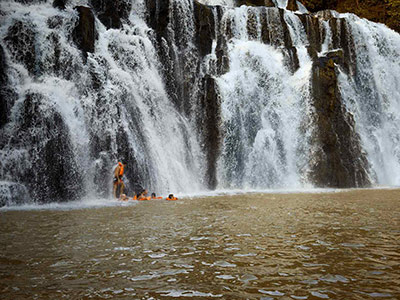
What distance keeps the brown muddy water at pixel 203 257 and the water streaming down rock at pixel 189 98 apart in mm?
6311

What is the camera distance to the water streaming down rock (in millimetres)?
14102

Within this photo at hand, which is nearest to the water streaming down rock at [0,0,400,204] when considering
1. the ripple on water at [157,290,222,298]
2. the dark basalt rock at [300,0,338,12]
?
the dark basalt rock at [300,0,338,12]

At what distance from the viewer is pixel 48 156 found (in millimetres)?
13523

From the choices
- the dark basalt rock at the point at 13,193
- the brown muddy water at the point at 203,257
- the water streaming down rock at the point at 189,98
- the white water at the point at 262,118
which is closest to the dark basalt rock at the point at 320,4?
the water streaming down rock at the point at 189,98

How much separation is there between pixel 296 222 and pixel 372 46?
22522 millimetres

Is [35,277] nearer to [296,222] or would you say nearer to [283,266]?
[283,266]

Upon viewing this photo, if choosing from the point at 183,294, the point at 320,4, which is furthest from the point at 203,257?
the point at 320,4

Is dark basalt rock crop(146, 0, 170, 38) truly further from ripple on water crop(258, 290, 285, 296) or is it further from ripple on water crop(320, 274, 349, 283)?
ripple on water crop(258, 290, 285, 296)

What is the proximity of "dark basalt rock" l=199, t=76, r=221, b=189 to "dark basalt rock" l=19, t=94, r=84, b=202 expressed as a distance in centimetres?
750

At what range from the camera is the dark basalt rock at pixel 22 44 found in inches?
606

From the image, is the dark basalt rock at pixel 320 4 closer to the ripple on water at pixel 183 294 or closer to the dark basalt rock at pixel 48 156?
the dark basalt rock at pixel 48 156

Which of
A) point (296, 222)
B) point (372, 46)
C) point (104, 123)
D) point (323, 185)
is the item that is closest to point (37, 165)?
point (104, 123)

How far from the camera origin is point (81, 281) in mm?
4109

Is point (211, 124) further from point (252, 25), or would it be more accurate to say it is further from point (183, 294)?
point (183, 294)
